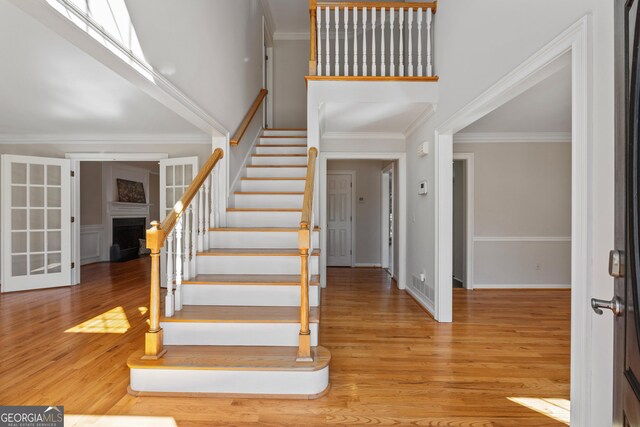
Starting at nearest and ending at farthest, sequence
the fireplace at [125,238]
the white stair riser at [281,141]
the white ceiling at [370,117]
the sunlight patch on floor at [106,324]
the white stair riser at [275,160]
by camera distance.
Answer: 1. the sunlight patch on floor at [106,324]
2. the white ceiling at [370,117]
3. the white stair riser at [275,160]
4. the white stair riser at [281,141]
5. the fireplace at [125,238]

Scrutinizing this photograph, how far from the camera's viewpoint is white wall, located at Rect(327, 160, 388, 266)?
6.84 meters

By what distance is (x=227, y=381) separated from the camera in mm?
2070

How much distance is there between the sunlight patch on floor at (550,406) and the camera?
6.26ft

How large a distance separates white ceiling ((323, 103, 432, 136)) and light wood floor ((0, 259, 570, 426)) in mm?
2335

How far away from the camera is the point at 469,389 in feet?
7.13

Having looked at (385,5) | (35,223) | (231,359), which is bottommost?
(231,359)

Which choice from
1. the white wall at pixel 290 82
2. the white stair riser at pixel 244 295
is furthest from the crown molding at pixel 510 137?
the white stair riser at pixel 244 295

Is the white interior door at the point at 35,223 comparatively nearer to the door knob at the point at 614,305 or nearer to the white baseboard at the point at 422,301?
the white baseboard at the point at 422,301

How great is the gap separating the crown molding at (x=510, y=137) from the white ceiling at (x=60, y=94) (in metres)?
3.93

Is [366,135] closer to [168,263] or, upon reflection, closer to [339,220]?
[339,220]

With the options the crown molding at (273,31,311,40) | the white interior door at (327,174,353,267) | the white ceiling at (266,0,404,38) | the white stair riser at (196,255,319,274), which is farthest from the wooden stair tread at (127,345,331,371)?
the crown molding at (273,31,311,40)

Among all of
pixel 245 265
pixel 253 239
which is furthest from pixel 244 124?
pixel 245 265

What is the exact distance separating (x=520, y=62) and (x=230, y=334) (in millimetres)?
2580

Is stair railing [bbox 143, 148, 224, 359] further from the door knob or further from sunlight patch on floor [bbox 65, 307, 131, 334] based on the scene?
the door knob
